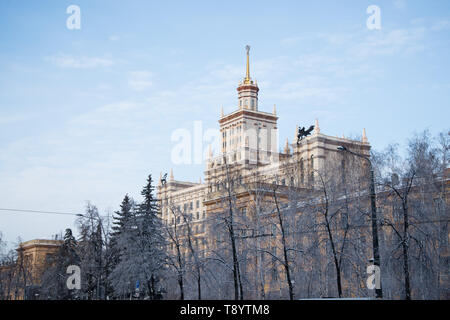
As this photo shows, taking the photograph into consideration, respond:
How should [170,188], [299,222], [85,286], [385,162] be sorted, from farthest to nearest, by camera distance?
[170,188], [85,286], [299,222], [385,162]

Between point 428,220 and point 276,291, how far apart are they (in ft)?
66.8

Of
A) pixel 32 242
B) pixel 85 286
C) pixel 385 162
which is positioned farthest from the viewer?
pixel 32 242

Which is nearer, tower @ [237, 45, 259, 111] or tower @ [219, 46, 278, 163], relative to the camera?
tower @ [219, 46, 278, 163]

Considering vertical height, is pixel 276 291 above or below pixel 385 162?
below

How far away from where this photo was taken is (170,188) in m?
163

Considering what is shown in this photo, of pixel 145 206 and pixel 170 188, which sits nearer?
pixel 145 206

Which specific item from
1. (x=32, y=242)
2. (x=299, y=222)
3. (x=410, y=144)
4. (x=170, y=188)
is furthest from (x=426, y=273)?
(x=170, y=188)

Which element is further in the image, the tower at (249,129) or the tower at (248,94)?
the tower at (248,94)

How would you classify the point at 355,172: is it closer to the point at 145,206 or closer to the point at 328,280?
the point at 328,280

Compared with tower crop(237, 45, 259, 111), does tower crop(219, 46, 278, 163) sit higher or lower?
lower

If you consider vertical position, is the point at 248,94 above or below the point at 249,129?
above

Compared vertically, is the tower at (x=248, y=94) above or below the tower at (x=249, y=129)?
above

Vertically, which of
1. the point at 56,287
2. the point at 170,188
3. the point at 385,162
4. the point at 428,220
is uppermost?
the point at 170,188

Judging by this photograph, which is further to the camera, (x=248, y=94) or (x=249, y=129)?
(x=248, y=94)
